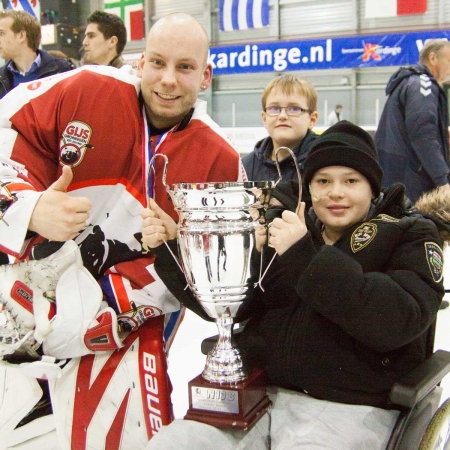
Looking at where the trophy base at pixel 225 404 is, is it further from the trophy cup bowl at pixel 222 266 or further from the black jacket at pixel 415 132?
the black jacket at pixel 415 132

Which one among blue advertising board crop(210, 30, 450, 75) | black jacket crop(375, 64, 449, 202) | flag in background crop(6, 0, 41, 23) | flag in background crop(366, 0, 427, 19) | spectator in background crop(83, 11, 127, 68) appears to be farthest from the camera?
flag in background crop(6, 0, 41, 23)

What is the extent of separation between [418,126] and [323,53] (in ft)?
22.9

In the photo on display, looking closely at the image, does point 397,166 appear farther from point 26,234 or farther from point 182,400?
point 26,234

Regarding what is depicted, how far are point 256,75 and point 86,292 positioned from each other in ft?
31.1

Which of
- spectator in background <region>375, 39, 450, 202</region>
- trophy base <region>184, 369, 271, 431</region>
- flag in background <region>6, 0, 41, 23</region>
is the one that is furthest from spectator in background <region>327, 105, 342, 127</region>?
trophy base <region>184, 369, 271, 431</region>

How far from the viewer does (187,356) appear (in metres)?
2.49

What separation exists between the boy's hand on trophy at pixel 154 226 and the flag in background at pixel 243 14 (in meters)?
9.67

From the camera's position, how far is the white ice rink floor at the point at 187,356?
2.00 m

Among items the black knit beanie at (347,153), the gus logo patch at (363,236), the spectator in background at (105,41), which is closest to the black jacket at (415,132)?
the spectator in background at (105,41)

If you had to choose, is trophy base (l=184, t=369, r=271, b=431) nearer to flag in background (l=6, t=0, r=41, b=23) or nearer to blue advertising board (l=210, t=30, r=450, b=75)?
blue advertising board (l=210, t=30, r=450, b=75)

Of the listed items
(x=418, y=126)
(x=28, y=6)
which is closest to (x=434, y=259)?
(x=418, y=126)

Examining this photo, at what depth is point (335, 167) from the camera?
4.41ft

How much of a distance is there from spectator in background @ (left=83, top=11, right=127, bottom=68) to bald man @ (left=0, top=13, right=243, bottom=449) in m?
1.69

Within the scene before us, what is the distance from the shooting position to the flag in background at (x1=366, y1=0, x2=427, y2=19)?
29.1ft
